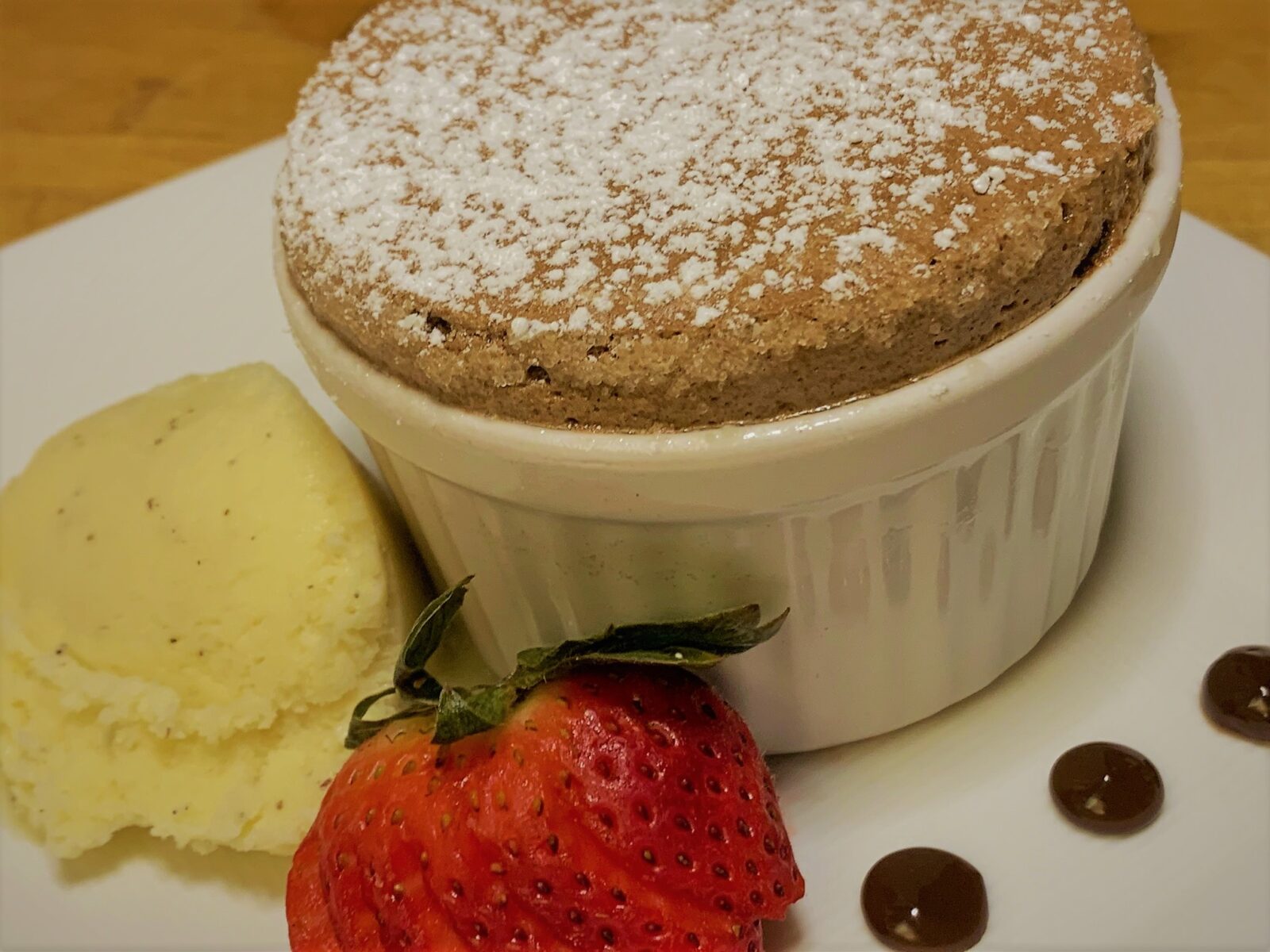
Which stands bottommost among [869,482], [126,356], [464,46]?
[126,356]

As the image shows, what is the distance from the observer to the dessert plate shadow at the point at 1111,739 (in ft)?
2.48

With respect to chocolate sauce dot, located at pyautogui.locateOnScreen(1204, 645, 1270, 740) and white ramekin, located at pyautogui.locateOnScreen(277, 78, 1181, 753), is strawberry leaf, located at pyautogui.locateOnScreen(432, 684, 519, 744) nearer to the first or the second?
white ramekin, located at pyautogui.locateOnScreen(277, 78, 1181, 753)

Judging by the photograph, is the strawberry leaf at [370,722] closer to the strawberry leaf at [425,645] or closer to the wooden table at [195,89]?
the strawberry leaf at [425,645]

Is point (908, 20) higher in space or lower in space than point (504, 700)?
higher

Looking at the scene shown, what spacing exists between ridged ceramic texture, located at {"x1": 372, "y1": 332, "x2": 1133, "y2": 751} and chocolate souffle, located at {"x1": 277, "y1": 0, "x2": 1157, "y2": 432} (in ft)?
0.29

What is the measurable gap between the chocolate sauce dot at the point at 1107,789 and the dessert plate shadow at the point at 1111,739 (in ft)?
0.04

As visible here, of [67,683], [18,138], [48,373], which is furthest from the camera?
[18,138]

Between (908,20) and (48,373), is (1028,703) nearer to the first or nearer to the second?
(908,20)

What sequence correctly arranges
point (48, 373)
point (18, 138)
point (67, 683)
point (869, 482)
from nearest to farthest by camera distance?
point (869, 482), point (67, 683), point (48, 373), point (18, 138)

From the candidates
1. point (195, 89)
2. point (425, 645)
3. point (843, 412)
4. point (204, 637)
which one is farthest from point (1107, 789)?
point (195, 89)

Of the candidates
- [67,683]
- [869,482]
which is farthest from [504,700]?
[67,683]

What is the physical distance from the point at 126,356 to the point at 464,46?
662 millimetres

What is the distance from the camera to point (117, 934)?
88cm

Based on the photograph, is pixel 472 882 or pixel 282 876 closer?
pixel 472 882
